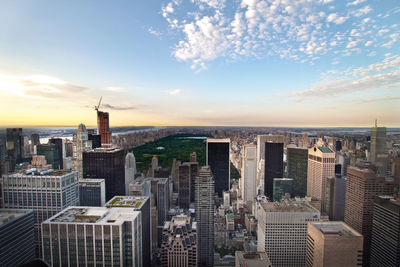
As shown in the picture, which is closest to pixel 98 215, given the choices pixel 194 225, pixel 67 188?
pixel 67 188

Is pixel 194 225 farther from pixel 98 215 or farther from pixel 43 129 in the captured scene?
pixel 43 129

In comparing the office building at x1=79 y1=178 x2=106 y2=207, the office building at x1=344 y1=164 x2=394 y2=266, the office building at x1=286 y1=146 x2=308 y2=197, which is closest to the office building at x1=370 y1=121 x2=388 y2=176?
the office building at x1=344 y1=164 x2=394 y2=266

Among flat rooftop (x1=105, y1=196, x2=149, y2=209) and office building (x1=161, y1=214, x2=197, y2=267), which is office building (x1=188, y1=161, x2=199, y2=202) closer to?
office building (x1=161, y1=214, x2=197, y2=267)

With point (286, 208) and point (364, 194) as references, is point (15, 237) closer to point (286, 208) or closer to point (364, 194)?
point (286, 208)

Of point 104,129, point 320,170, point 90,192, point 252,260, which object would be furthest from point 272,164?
point 90,192

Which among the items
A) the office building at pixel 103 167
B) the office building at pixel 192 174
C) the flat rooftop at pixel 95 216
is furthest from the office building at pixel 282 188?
the flat rooftop at pixel 95 216

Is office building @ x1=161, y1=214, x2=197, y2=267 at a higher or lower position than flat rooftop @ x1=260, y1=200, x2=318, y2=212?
lower

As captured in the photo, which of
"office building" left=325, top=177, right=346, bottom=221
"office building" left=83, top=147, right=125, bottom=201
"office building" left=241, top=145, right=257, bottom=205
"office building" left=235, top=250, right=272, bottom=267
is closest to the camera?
"office building" left=235, top=250, right=272, bottom=267
